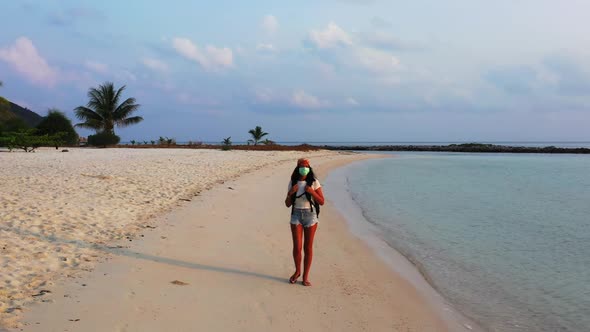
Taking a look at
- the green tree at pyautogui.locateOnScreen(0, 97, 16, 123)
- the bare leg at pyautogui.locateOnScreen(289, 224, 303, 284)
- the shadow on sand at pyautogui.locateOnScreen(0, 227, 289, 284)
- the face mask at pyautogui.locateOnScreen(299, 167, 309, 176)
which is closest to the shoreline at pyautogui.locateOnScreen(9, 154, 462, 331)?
the shadow on sand at pyautogui.locateOnScreen(0, 227, 289, 284)

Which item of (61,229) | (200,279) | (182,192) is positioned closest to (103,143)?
(182,192)

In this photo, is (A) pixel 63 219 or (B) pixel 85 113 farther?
(B) pixel 85 113

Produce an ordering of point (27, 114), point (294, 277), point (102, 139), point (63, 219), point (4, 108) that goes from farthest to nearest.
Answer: point (27, 114)
point (102, 139)
point (4, 108)
point (63, 219)
point (294, 277)

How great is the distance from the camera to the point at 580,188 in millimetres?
22672

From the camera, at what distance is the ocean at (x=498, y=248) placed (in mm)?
5715

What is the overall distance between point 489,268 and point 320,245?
9.90 feet

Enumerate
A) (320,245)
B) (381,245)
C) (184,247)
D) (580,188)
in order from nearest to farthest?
(184,247)
(320,245)
(381,245)
(580,188)

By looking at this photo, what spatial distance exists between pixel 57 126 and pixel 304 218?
3839cm

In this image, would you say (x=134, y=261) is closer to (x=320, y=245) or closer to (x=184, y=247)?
(x=184, y=247)

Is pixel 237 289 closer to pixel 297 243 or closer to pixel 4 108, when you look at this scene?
pixel 297 243

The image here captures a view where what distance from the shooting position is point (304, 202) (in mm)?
5594

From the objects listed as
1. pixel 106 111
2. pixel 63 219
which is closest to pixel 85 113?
pixel 106 111

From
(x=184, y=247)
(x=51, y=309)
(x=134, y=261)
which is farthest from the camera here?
(x=184, y=247)

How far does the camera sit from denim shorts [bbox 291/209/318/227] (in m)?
5.63
